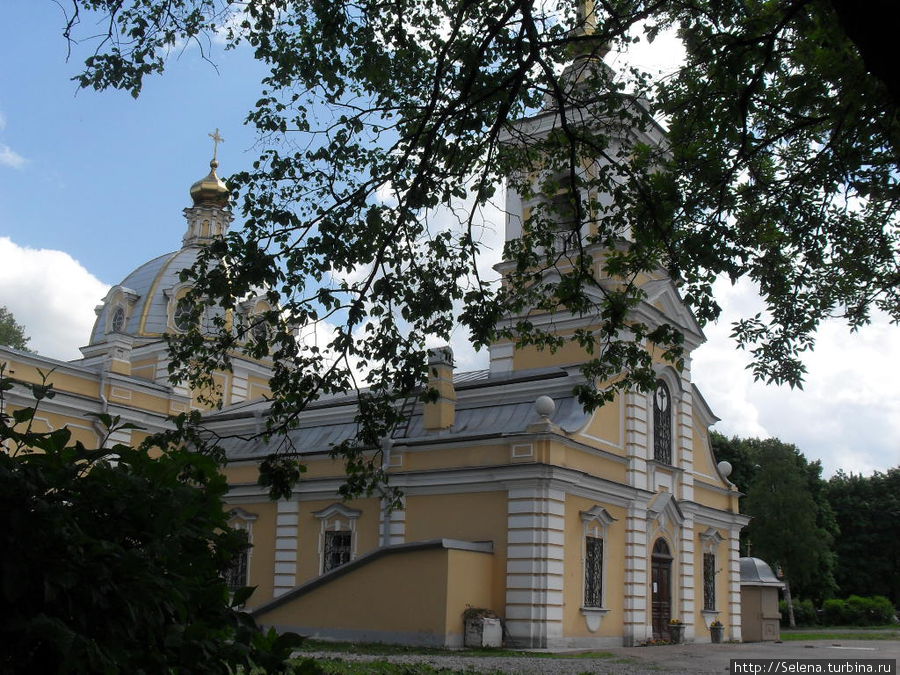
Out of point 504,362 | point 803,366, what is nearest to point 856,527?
point 504,362

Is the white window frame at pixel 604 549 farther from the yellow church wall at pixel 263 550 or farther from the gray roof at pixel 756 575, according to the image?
the yellow church wall at pixel 263 550

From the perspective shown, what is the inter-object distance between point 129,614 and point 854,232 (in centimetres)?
995

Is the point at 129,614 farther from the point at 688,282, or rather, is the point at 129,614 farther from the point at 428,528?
the point at 428,528

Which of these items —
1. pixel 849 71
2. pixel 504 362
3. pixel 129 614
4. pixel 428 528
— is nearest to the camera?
pixel 129 614

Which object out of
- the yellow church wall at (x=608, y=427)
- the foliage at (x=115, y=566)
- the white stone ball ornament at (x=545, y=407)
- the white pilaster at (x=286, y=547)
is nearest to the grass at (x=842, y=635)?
the yellow church wall at (x=608, y=427)

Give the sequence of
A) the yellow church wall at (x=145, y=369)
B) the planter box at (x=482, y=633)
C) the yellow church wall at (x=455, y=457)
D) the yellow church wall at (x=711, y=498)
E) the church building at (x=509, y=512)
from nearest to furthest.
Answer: the planter box at (x=482, y=633) < the church building at (x=509, y=512) < the yellow church wall at (x=455, y=457) < the yellow church wall at (x=711, y=498) < the yellow church wall at (x=145, y=369)

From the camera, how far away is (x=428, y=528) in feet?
69.1

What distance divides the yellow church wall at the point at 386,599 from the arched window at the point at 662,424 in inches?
300

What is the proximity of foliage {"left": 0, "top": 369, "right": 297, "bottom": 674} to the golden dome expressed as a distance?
130 ft

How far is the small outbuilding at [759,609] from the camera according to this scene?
26578 millimetres

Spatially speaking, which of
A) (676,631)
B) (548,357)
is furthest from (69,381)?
(676,631)

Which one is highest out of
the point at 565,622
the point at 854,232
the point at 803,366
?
the point at 854,232

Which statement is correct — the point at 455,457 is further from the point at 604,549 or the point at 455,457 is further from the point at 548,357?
the point at 548,357

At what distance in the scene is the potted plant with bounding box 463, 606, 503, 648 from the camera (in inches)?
717
